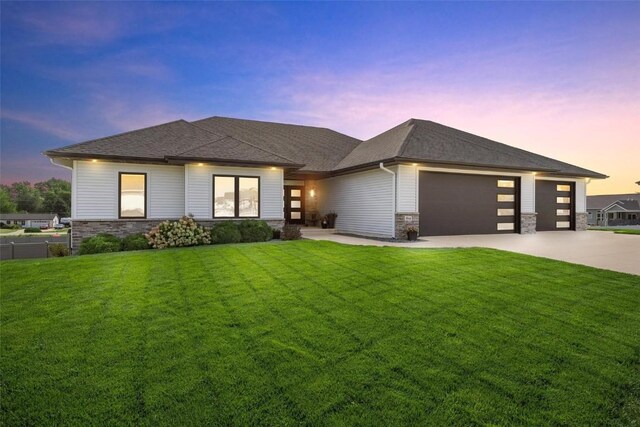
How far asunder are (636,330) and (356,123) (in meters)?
21.2

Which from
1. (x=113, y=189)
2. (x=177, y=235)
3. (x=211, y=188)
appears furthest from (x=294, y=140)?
(x=177, y=235)

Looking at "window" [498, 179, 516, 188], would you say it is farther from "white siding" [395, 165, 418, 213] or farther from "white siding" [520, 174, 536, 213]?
"white siding" [395, 165, 418, 213]

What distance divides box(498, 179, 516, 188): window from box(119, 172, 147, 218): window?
15.6 metres

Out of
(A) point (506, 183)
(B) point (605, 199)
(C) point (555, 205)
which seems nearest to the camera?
(A) point (506, 183)

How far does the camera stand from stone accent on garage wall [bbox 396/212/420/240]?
43.5ft

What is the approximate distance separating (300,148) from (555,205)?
46.6ft

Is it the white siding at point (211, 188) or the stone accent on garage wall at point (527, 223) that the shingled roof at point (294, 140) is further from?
the stone accent on garage wall at point (527, 223)

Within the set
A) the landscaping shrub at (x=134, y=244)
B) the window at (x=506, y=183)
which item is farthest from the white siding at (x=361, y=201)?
the landscaping shrub at (x=134, y=244)

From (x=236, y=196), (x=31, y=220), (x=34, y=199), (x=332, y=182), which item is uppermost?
(x=34, y=199)

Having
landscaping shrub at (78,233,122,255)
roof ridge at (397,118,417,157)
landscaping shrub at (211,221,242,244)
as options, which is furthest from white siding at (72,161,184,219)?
roof ridge at (397,118,417,157)

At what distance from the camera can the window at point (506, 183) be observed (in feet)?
52.3

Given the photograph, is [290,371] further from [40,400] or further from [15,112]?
[15,112]

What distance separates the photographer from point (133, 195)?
12.8m

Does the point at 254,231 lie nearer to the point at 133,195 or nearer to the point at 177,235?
the point at 177,235
